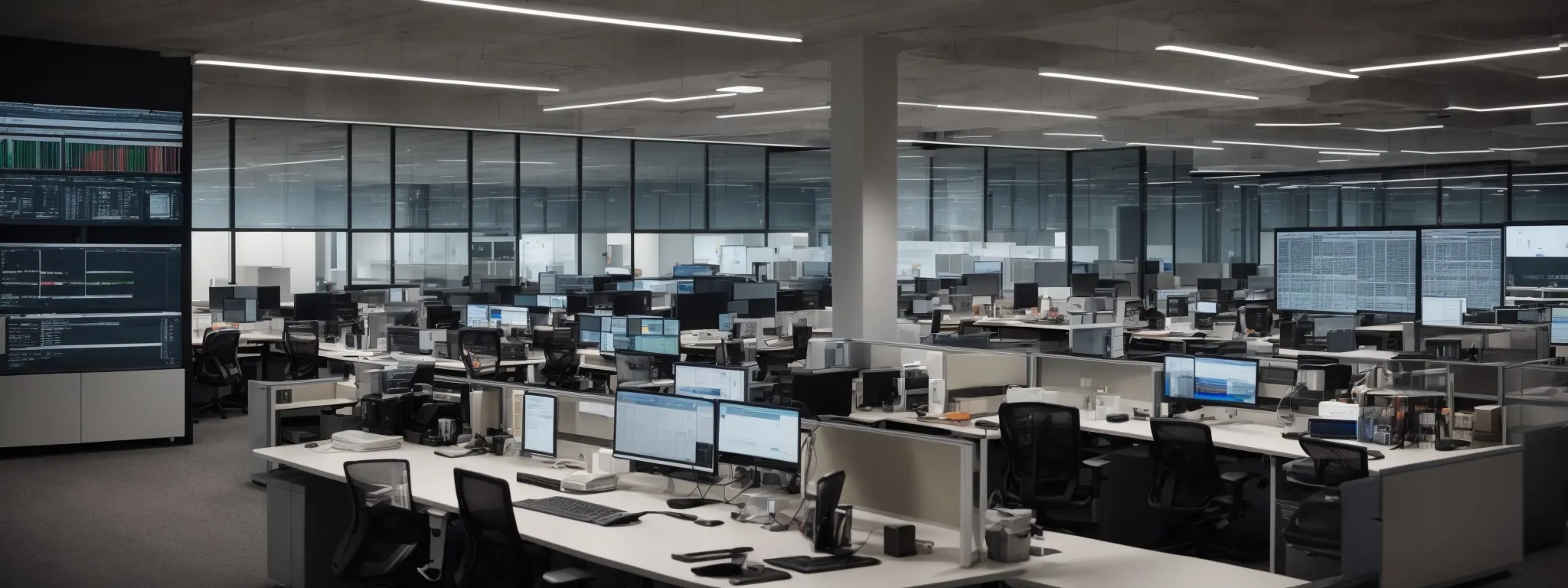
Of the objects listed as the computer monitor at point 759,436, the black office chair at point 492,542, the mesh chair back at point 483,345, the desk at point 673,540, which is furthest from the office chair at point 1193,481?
the mesh chair back at point 483,345

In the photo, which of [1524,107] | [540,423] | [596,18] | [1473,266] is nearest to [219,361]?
[596,18]

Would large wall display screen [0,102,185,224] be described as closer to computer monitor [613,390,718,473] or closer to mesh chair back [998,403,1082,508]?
computer monitor [613,390,718,473]

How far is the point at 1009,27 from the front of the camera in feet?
30.2

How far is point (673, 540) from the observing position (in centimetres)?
452

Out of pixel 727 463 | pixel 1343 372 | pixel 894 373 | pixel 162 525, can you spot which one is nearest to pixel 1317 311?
pixel 1343 372

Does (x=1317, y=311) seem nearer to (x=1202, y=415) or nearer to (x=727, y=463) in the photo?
(x=1202, y=415)

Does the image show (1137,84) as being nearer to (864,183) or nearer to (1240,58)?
(1240,58)

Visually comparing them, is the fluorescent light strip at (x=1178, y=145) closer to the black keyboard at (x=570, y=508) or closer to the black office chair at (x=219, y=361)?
the black office chair at (x=219, y=361)

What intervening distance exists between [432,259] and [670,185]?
3.76 m

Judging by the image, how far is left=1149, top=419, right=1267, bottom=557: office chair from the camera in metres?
6.54

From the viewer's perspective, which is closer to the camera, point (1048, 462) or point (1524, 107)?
point (1048, 462)

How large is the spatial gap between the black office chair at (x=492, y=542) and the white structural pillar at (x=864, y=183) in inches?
219

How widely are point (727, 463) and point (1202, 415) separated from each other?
152 inches

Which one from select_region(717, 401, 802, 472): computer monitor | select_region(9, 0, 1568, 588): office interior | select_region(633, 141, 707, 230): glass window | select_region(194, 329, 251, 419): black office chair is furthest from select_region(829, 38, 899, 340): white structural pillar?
select_region(633, 141, 707, 230): glass window
